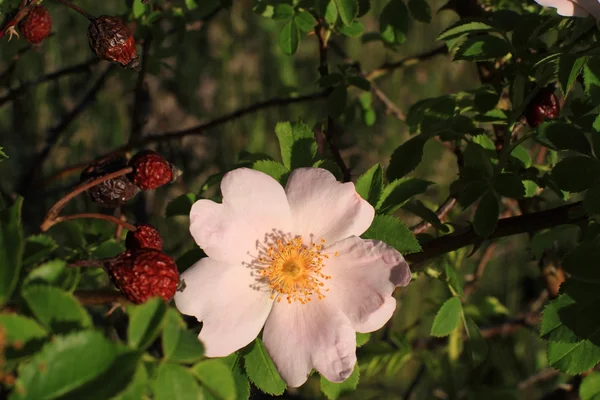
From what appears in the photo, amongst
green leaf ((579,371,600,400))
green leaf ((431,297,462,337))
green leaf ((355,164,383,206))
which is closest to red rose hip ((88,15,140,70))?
green leaf ((355,164,383,206))

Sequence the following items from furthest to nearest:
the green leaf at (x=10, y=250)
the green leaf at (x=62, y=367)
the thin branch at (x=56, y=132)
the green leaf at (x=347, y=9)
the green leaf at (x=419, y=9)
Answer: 1. the thin branch at (x=56, y=132)
2. the green leaf at (x=419, y=9)
3. the green leaf at (x=347, y=9)
4. the green leaf at (x=10, y=250)
5. the green leaf at (x=62, y=367)

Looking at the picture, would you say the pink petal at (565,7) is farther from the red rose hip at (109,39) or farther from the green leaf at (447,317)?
the red rose hip at (109,39)

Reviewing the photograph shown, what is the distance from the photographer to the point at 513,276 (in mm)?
3492

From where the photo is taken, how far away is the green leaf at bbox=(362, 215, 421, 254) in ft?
4.01

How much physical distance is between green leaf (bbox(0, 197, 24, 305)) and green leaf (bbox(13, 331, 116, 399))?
12cm

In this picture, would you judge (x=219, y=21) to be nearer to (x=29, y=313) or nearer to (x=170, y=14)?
(x=170, y=14)

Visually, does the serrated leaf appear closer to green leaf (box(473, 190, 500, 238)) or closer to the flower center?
green leaf (box(473, 190, 500, 238))

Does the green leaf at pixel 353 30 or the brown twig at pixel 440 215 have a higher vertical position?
the green leaf at pixel 353 30

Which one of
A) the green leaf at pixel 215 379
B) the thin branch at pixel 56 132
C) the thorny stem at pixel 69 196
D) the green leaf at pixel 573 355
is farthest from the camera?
the thin branch at pixel 56 132

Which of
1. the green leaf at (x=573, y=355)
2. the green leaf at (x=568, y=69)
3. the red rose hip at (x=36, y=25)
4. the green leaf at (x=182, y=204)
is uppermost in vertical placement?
the red rose hip at (x=36, y=25)

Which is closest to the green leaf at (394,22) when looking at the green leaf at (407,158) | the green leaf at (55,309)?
the green leaf at (407,158)

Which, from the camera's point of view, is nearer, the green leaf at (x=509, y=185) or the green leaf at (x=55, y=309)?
the green leaf at (x=55, y=309)

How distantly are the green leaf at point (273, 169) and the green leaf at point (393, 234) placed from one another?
202mm

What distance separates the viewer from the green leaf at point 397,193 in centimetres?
131
